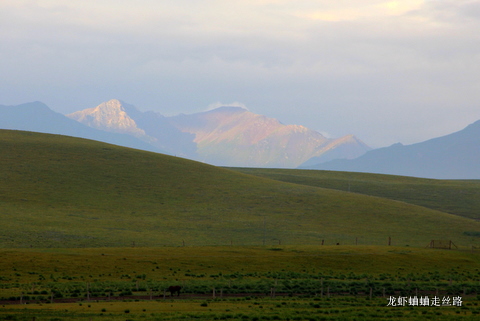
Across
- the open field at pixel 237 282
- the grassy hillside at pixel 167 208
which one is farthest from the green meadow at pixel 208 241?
the grassy hillside at pixel 167 208

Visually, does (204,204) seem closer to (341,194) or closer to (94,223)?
(94,223)

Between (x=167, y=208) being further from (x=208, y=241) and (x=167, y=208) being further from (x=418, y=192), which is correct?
(x=418, y=192)

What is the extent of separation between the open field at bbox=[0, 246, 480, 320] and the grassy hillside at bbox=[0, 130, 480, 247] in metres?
13.5

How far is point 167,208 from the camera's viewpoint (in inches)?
4272

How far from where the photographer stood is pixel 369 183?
16275cm

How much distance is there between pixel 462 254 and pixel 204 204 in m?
48.8

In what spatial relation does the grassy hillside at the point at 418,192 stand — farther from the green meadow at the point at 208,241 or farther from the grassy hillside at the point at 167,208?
the grassy hillside at the point at 167,208

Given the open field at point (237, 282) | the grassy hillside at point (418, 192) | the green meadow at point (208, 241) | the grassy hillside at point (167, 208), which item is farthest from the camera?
the grassy hillside at point (418, 192)

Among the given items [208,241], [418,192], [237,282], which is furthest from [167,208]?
[418,192]

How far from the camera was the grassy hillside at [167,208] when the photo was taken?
287 feet

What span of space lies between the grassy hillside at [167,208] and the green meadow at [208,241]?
36 cm

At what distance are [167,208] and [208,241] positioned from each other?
24.4 meters

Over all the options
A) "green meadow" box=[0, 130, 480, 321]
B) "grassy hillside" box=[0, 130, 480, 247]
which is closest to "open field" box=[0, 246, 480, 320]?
"green meadow" box=[0, 130, 480, 321]

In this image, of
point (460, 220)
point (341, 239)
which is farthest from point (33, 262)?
point (460, 220)
